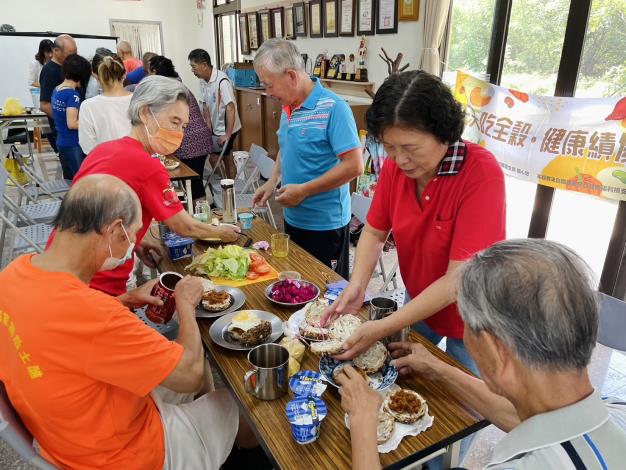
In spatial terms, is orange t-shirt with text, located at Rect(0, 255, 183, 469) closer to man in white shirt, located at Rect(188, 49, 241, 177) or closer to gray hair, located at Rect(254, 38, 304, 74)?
gray hair, located at Rect(254, 38, 304, 74)

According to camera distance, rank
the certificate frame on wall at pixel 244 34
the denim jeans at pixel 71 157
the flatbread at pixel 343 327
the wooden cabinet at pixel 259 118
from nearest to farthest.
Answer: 1. the flatbread at pixel 343 327
2. the denim jeans at pixel 71 157
3. the wooden cabinet at pixel 259 118
4. the certificate frame on wall at pixel 244 34

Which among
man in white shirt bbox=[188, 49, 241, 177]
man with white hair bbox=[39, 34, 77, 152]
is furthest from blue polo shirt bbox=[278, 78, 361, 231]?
man with white hair bbox=[39, 34, 77, 152]

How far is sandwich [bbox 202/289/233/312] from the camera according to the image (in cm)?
157

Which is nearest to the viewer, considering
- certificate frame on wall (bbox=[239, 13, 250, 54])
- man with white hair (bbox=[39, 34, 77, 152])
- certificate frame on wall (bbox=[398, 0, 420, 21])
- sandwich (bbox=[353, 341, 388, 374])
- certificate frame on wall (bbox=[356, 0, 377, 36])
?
sandwich (bbox=[353, 341, 388, 374])

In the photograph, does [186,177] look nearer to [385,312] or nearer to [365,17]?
[385,312]

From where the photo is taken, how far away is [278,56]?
2.15 metres

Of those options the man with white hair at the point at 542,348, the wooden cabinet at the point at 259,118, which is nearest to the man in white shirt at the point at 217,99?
the wooden cabinet at the point at 259,118

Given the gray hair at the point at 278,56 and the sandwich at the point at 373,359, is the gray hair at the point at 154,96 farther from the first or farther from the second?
the sandwich at the point at 373,359

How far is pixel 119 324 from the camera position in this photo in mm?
1067

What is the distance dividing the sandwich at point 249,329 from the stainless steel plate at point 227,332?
0.02 metres

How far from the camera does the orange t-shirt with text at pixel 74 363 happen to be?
3.44ft

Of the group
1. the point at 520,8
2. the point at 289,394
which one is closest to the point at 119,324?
the point at 289,394

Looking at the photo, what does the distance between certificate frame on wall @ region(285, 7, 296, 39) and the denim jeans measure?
3493 millimetres

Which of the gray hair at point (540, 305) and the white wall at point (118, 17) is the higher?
the white wall at point (118, 17)
